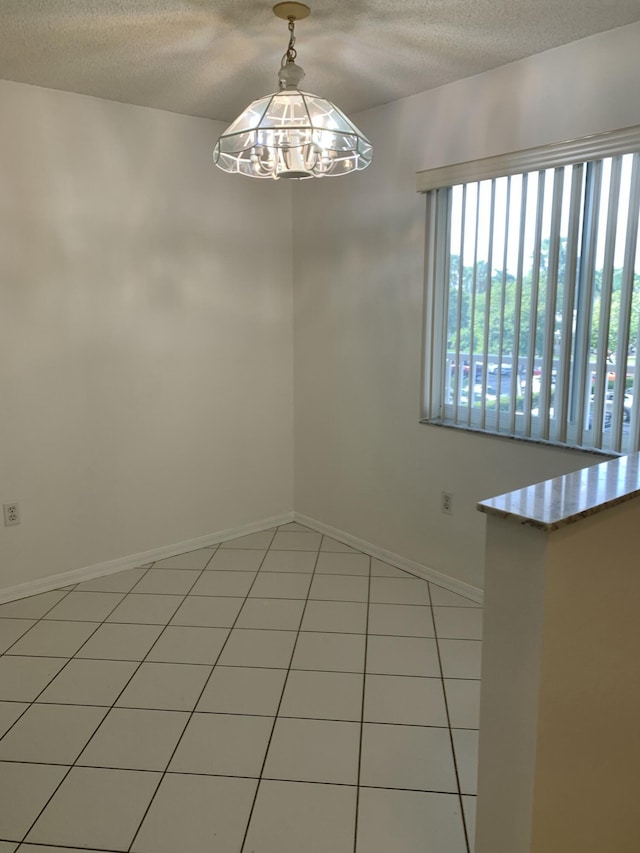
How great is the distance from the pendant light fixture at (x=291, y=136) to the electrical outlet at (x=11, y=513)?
195 cm

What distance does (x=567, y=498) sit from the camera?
132cm

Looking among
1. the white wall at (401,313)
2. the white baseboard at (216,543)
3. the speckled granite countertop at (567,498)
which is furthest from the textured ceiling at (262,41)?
the white baseboard at (216,543)

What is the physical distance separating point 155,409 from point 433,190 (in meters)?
1.86

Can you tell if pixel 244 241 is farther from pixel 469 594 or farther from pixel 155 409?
pixel 469 594

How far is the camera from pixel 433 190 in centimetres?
302

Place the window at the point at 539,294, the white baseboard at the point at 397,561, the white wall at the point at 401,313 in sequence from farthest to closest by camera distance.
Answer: the white baseboard at the point at 397,561, the white wall at the point at 401,313, the window at the point at 539,294

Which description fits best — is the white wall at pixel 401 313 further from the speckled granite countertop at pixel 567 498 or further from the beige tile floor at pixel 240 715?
the speckled granite countertop at pixel 567 498

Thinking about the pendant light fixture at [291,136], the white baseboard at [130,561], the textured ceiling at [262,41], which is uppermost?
the textured ceiling at [262,41]

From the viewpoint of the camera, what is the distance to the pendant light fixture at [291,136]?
75.4 inches

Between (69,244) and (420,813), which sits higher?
(69,244)

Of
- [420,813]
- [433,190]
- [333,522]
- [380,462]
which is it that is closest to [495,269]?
[433,190]

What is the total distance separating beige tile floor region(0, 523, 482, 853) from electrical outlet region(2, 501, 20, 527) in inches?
16.1

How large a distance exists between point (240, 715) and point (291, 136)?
1.98 meters

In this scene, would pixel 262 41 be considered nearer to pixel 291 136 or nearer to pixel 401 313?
pixel 291 136
